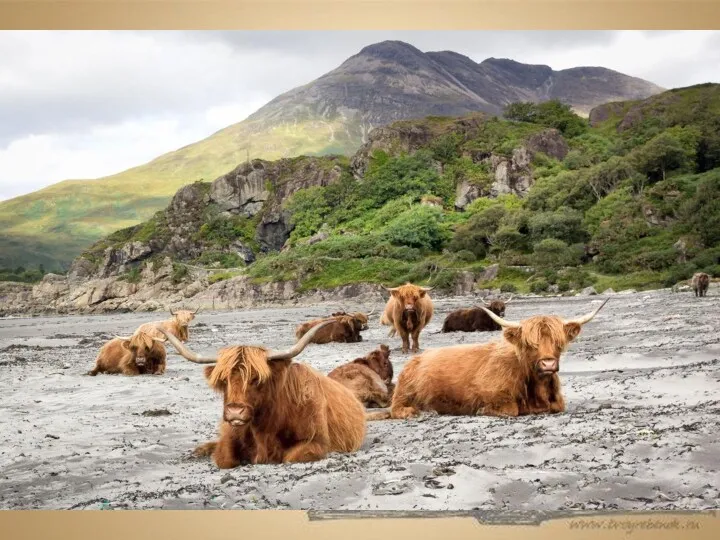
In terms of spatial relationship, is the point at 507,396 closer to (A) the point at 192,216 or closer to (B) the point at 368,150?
(B) the point at 368,150

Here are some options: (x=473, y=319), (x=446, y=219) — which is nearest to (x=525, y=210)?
(x=446, y=219)

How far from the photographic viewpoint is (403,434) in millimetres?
3885

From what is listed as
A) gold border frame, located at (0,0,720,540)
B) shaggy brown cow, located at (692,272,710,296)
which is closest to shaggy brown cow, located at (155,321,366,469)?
gold border frame, located at (0,0,720,540)

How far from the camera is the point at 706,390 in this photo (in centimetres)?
393

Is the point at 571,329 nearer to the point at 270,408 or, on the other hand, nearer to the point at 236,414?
the point at 270,408

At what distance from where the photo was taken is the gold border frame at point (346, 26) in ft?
11.6

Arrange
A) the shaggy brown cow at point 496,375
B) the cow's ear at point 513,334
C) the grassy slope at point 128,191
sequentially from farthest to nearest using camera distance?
the grassy slope at point 128,191 < the cow's ear at point 513,334 < the shaggy brown cow at point 496,375

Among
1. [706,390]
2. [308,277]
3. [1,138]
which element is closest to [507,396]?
[706,390]

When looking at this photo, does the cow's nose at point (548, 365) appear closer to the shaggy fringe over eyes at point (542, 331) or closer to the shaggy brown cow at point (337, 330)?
the shaggy fringe over eyes at point (542, 331)

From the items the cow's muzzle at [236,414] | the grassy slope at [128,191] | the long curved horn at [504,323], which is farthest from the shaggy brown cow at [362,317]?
the cow's muzzle at [236,414]

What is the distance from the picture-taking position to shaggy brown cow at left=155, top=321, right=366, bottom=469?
3.15m

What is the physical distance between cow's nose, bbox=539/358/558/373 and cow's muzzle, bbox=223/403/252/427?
1558 mm

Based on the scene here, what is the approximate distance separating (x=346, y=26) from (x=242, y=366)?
2.45 metres

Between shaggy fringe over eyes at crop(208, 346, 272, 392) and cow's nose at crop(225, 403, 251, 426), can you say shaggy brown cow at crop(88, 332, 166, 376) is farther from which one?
cow's nose at crop(225, 403, 251, 426)
